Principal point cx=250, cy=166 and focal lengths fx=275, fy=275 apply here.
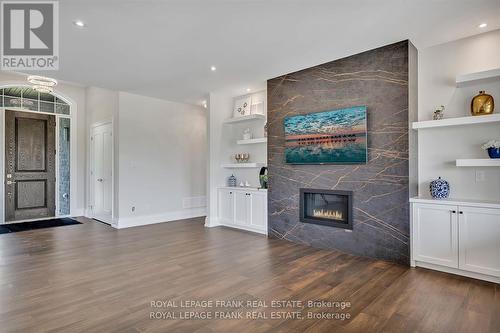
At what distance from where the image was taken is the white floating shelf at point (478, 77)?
3.03m

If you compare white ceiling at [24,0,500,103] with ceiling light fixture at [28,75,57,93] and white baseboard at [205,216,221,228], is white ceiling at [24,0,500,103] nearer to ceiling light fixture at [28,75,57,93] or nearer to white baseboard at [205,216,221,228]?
ceiling light fixture at [28,75,57,93]

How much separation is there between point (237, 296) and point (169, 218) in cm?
419

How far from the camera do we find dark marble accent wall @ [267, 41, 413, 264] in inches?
138

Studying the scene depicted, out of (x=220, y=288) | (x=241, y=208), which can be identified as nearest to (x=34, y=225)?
(x=241, y=208)

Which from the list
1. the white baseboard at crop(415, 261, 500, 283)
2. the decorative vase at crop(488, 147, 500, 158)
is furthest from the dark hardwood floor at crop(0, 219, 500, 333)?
the decorative vase at crop(488, 147, 500, 158)

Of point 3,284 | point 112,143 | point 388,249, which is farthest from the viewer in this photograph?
point 112,143

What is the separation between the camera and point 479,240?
2938 mm

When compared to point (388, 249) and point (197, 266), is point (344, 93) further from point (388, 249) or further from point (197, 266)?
point (197, 266)

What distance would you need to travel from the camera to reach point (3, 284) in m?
2.86

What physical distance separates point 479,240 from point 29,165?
8259mm

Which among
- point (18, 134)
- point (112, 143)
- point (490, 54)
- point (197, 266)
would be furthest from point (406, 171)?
point (18, 134)

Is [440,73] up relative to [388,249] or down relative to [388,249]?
up

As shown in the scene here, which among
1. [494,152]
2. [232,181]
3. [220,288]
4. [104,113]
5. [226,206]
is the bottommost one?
[220,288]

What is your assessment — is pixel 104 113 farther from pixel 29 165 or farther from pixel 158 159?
pixel 29 165
